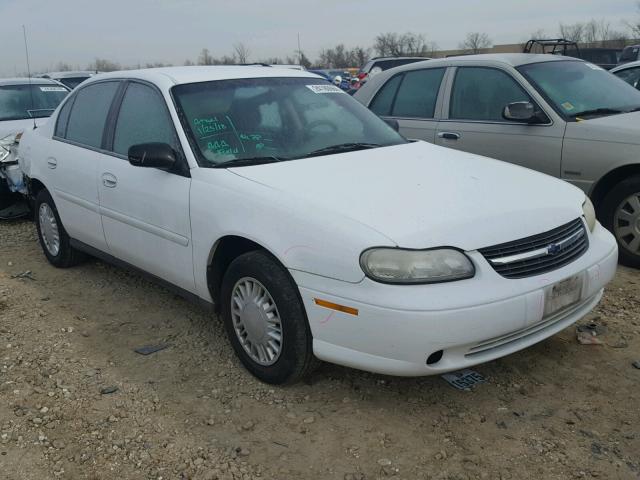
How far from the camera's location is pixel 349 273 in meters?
2.74

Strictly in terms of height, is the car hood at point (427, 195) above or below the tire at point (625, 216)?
above

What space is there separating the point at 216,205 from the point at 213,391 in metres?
0.97

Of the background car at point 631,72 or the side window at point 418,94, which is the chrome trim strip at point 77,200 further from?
the background car at point 631,72

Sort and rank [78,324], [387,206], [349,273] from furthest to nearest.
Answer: [78,324] → [387,206] → [349,273]

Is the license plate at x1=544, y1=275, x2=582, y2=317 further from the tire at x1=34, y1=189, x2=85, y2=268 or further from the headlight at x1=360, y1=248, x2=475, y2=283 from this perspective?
the tire at x1=34, y1=189, x2=85, y2=268

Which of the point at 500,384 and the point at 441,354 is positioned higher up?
the point at 441,354

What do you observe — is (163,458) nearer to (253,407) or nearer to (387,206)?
(253,407)

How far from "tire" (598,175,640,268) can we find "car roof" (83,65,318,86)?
2.43 meters

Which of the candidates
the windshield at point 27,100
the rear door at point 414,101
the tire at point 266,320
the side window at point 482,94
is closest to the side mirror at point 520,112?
the side window at point 482,94

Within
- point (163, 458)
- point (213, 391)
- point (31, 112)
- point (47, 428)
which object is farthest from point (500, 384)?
point (31, 112)

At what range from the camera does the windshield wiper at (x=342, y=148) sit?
371 cm

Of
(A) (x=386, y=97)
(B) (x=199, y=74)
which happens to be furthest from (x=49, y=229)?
(A) (x=386, y=97)

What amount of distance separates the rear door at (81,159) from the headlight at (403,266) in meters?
2.43

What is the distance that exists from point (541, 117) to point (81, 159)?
362 cm
